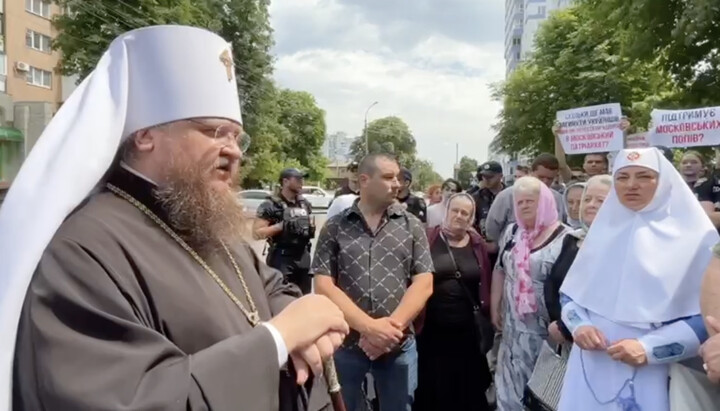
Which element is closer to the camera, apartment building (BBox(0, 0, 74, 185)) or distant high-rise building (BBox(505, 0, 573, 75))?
apartment building (BBox(0, 0, 74, 185))

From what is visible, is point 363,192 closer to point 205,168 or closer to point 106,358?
point 205,168

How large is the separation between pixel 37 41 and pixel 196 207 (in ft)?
148

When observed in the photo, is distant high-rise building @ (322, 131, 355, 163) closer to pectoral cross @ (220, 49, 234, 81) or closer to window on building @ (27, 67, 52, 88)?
window on building @ (27, 67, 52, 88)

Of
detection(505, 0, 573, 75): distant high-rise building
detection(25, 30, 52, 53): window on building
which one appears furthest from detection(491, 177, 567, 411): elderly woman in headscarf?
detection(505, 0, 573, 75): distant high-rise building

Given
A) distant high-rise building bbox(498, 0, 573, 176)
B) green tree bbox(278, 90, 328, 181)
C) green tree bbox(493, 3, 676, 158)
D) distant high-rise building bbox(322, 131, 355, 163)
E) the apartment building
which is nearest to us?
green tree bbox(493, 3, 676, 158)

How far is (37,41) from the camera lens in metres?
41.0

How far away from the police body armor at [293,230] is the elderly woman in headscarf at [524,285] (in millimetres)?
2798

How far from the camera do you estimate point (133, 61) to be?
5.96 ft

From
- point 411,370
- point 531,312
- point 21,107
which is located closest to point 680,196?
point 531,312

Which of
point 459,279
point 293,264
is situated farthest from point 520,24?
point 459,279

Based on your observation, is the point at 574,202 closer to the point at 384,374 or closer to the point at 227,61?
the point at 384,374

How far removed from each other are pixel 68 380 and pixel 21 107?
35280 millimetres

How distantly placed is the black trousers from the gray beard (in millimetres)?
5005

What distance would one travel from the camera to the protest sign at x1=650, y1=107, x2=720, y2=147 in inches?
336
